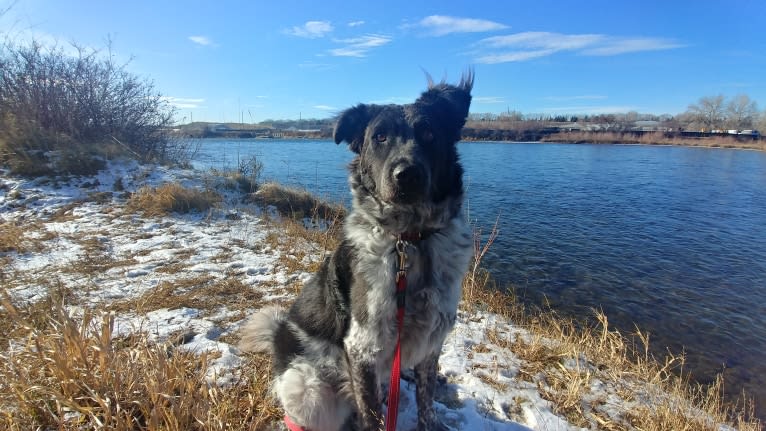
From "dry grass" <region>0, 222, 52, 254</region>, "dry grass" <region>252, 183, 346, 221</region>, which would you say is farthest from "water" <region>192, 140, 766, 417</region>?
"dry grass" <region>0, 222, 52, 254</region>

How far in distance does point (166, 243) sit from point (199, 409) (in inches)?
221

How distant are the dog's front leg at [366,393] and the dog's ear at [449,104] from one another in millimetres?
2023

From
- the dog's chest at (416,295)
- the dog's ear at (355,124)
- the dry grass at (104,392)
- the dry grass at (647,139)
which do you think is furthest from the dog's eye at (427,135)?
the dry grass at (647,139)

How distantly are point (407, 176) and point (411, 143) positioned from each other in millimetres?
432

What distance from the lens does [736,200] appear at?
18453mm

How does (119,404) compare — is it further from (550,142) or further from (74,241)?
(550,142)

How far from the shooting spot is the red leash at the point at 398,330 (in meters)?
2.44

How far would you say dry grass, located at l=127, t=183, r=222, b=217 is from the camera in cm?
909

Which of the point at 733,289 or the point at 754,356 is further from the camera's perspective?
the point at 733,289

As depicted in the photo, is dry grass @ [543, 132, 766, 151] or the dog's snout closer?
the dog's snout

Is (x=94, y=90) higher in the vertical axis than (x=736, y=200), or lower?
higher

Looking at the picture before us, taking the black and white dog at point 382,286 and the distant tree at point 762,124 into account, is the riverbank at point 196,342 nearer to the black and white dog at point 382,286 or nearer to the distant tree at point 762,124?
the black and white dog at point 382,286

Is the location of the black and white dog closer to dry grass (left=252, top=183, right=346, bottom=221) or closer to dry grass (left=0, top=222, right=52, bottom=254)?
dry grass (left=0, top=222, right=52, bottom=254)

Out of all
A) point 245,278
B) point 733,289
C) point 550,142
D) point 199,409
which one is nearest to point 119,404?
point 199,409
